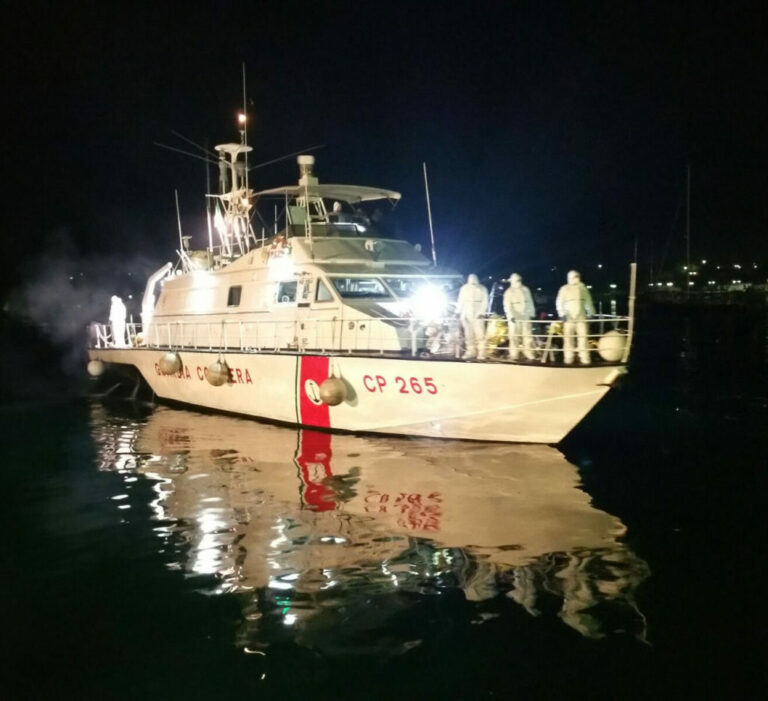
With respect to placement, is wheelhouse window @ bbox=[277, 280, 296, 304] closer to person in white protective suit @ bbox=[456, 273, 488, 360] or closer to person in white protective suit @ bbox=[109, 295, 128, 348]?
person in white protective suit @ bbox=[456, 273, 488, 360]

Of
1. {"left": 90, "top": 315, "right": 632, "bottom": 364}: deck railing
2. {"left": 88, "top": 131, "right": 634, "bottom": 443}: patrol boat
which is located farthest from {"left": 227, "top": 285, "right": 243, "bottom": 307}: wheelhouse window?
{"left": 90, "top": 315, "right": 632, "bottom": 364}: deck railing

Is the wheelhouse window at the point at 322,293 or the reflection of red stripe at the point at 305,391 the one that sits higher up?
the wheelhouse window at the point at 322,293

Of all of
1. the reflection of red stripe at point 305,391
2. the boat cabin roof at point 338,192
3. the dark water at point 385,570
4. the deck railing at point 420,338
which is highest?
the boat cabin roof at point 338,192

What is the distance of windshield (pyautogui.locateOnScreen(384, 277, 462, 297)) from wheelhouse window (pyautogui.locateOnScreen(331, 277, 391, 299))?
19 centimetres

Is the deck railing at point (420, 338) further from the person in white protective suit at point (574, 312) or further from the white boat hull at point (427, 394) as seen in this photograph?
the white boat hull at point (427, 394)

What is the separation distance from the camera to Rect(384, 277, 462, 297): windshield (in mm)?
14102

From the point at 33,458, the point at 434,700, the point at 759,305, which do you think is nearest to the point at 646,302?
the point at 759,305

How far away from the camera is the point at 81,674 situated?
17.0 ft

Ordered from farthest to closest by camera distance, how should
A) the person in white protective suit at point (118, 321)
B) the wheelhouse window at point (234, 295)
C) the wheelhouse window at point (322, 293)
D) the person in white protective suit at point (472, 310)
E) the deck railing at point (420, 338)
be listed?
the person in white protective suit at point (118, 321)
the wheelhouse window at point (234, 295)
the wheelhouse window at point (322, 293)
the person in white protective suit at point (472, 310)
the deck railing at point (420, 338)

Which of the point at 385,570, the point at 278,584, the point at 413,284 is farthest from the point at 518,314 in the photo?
the point at 278,584

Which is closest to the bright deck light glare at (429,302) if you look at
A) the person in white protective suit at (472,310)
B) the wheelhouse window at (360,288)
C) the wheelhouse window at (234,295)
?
the wheelhouse window at (360,288)

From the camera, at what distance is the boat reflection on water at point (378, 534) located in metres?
5.98

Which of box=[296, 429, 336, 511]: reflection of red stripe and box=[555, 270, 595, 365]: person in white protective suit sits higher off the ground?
box=[555, 270, 595, 365]: person in white protective suit

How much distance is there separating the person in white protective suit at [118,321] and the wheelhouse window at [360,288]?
1065 centimetres
